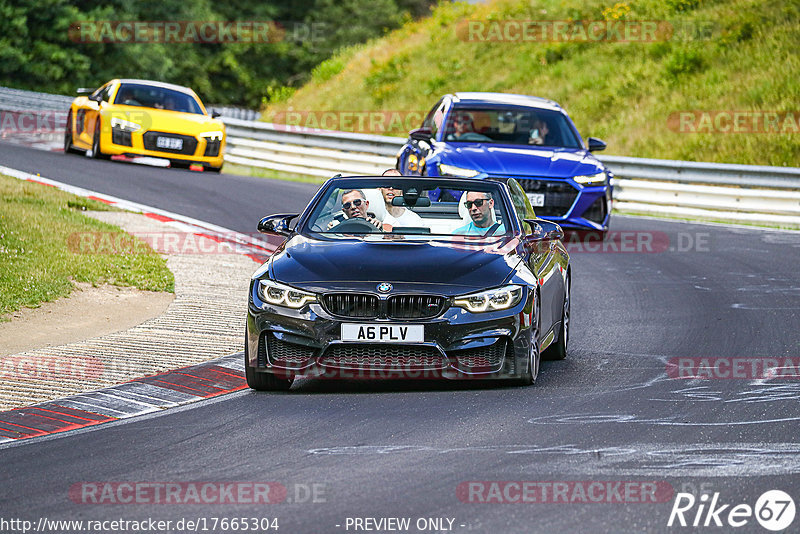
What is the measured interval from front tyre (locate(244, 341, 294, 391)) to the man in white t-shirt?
1543 millimetres

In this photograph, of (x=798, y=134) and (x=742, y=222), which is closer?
(x=742, y=222)

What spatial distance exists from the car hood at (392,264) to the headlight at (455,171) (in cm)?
667

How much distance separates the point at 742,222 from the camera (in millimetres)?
21516

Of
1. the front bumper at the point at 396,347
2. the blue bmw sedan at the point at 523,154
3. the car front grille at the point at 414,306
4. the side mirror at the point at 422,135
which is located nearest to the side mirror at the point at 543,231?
the front bumper at the point at 396,347

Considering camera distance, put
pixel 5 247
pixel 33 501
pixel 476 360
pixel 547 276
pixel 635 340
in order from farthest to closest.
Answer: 1. pixel 5 247
2. pixel 635 340
3. pixel 547 276
4. pixel 476 360
5. pixel 33 501

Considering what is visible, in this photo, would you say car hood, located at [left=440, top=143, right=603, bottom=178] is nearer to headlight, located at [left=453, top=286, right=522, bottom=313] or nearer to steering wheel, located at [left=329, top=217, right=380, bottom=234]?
steering wheel, located at [left=329, top=217, right=380, bottom=234]

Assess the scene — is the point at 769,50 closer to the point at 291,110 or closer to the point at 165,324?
the point at 291,110

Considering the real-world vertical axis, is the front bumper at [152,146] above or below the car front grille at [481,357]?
below

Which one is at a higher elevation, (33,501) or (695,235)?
(33,501)

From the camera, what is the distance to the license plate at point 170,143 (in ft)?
78.7

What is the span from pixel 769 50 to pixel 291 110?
45.4 feet

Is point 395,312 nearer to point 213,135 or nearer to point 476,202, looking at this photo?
point 476,202

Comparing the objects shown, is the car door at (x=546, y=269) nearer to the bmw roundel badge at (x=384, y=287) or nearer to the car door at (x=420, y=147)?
the bmw roundel badge at (x=384, y=287)

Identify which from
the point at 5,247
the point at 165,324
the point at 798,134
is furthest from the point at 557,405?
the point at 798,134
